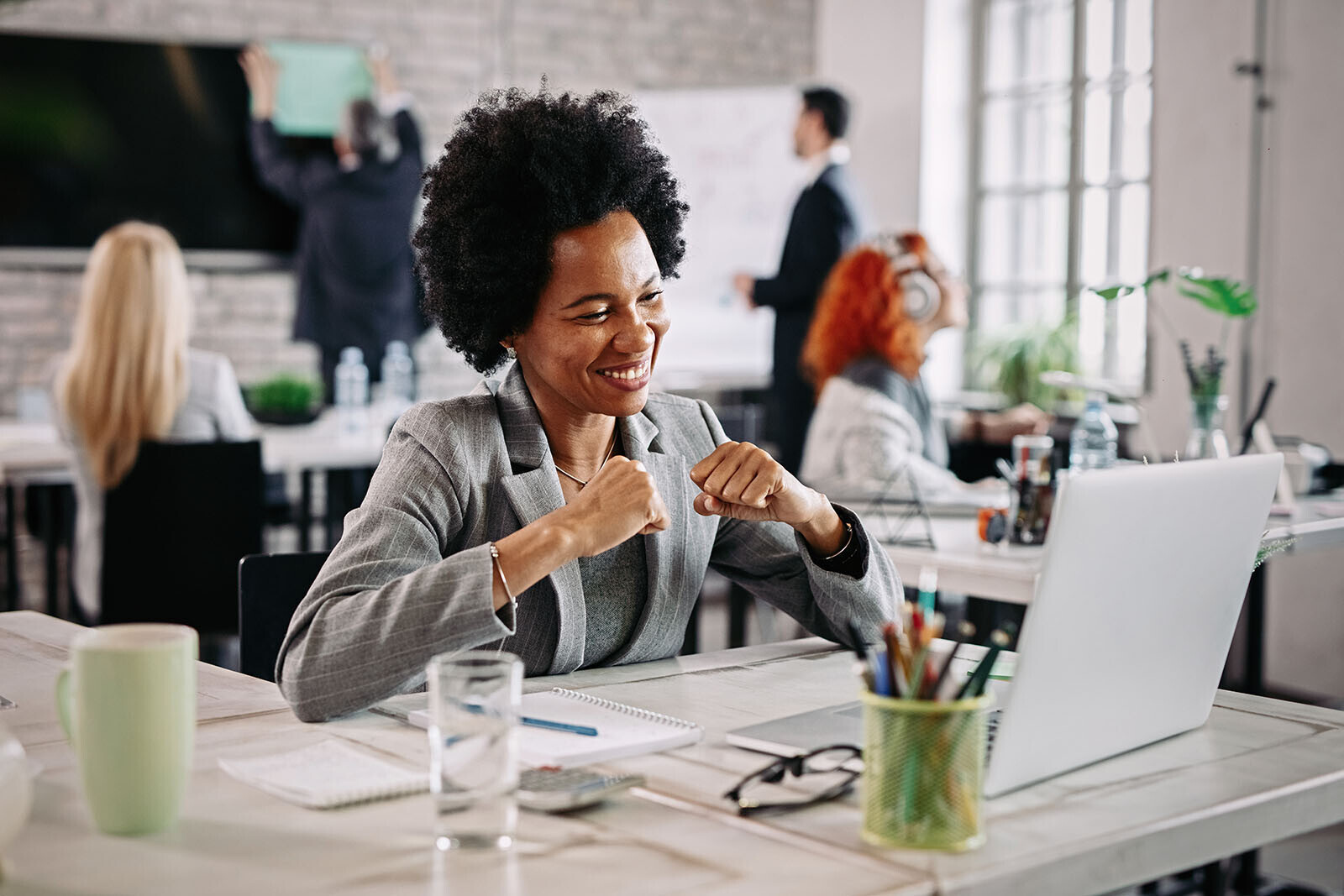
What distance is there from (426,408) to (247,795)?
1.94 feet

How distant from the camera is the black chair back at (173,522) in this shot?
3.36 m

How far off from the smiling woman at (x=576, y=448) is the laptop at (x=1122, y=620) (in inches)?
13.2

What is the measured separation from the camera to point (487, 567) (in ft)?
4.42

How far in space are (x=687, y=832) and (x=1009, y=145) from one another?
18.1ft

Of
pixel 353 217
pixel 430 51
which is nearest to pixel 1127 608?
pixel 353 217

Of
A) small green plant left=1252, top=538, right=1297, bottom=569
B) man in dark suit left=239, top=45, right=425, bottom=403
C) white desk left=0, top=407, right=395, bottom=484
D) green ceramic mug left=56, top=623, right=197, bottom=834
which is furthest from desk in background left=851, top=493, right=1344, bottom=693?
man in dark suit left=239, top=45, right=425, bottom=403

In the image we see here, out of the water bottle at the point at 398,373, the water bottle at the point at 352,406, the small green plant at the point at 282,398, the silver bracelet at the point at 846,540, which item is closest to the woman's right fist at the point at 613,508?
the silver bracelet at the point at 846,540

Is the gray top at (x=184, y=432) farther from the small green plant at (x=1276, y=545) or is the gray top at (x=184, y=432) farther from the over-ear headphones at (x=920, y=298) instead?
the small green plant at (x=1276, y=545)

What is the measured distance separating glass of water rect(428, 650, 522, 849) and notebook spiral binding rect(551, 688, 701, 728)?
0.32 meters

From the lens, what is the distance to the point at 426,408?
5.32 feet

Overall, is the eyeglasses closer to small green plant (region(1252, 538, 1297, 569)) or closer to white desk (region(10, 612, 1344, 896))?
white desk (region(10, 612, 1344, 896))

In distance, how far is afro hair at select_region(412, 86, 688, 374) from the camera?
167 centimetres

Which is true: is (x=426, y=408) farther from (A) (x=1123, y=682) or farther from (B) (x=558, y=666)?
(A) (x=1123, y=682)

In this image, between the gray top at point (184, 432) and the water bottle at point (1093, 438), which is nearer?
the water bottle at point (1093, 438)
